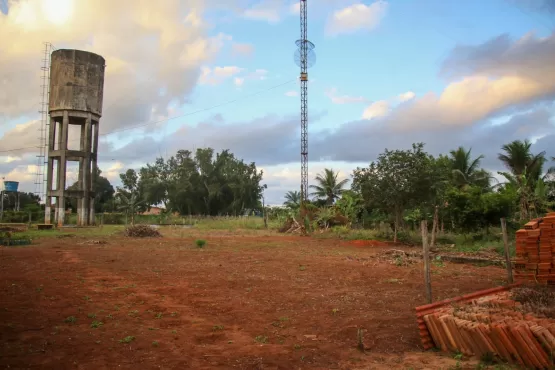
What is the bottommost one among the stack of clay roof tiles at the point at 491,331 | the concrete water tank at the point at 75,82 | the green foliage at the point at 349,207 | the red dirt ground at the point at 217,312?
the red dirt ground at the point at 217,312

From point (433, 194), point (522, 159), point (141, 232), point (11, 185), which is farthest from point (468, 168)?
point (11, 185)

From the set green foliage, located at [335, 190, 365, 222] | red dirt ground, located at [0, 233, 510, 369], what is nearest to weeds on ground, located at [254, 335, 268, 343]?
red dirt ground, located at [0, 233, 510, 369]

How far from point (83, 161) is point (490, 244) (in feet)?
97.7

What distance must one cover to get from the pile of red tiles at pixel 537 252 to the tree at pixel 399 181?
457 inches

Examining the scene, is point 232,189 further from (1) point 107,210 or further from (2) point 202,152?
(1) point 107,210

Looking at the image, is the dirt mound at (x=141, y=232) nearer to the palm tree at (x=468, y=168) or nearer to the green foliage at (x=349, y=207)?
the green foliage at (x=349, y=207)

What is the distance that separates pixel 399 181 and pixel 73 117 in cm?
2636

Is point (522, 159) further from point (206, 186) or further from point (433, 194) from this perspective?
point (206, 186)

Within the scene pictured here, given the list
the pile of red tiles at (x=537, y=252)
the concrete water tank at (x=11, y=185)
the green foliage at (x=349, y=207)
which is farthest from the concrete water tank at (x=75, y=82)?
the pile of red tiles at (x=537, y=252)

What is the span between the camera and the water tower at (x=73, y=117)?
34125 millimetres

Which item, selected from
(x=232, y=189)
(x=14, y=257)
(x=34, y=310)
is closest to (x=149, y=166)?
(x=232, y=189)

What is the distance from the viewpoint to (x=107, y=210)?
5531 cm

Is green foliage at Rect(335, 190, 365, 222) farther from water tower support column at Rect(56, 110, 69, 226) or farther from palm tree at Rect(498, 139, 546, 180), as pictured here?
water tower support column at Rect(56, 110, 69, 226)

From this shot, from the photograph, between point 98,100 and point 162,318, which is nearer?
point 162,318
